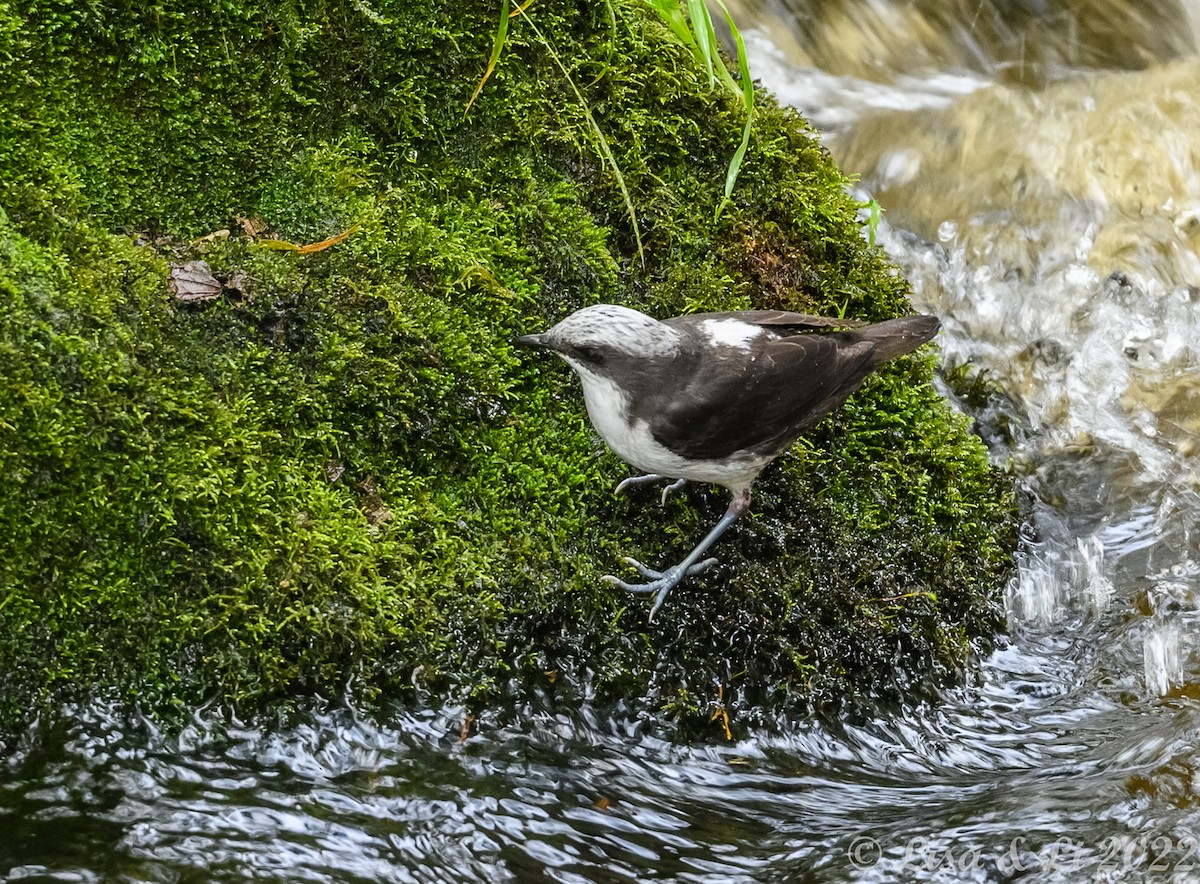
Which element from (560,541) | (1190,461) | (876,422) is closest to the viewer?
(560,541)

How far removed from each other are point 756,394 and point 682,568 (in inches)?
28.6

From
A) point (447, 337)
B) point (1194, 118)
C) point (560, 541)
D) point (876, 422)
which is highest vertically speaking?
point (1194, 118)

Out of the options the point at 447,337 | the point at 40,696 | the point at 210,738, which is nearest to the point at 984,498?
the point at 447,337

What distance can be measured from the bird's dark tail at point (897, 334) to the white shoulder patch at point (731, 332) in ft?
1.42

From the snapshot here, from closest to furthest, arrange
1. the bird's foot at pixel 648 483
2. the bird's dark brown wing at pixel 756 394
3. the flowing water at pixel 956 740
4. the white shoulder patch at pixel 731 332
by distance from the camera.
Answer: the flowing water at pixel 956 740 < the bird's dark brown wing at pixel 756 394 < the white shoulder patch at pixel 731 332 < the bird's foot at pixel 648 483

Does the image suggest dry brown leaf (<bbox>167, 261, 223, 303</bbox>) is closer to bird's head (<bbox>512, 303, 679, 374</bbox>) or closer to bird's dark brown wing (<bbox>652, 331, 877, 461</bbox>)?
bird's head (<bbox>512, 303, 679, 374</bbox>)

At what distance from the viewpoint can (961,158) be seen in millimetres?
6867

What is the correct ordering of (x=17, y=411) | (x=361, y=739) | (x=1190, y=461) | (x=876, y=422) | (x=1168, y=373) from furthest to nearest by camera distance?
(x=1168, y=373) < (x=1190, y=461) < (x=876, y=422) < (x=361, y=739) < (x=17, y=411)

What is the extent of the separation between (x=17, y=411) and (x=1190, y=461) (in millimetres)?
5501

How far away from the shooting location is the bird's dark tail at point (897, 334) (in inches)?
151

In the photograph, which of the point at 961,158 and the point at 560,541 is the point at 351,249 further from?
the point at 961,158

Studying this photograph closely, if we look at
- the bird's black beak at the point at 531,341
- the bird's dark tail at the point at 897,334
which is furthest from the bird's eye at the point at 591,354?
the bird's dark tail at the point at 897,334

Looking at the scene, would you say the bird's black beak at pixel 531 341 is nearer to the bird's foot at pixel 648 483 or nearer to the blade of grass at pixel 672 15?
the bird's foot at pixel 648 483

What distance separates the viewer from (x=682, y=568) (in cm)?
367
